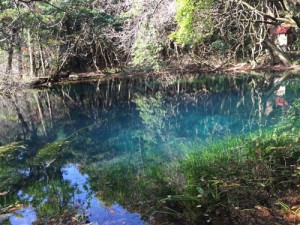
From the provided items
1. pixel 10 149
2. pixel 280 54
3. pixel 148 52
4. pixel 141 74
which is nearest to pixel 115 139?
pixel 10 149

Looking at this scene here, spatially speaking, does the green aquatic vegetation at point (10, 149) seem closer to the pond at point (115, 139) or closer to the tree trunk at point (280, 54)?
the pond at point (115, 139)

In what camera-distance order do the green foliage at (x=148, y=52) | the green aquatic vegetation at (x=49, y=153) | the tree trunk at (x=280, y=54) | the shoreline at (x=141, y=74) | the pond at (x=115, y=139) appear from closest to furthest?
the pond at (x=115, y=139), the green aquatic vegetation at (x=49, y=153), the tree trunk at (x=280, y=54), the shoreline at (x=141, y=74), the green foliage at (x=148, y=52)

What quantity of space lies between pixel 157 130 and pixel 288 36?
18420 millimetres

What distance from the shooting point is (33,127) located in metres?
11.3

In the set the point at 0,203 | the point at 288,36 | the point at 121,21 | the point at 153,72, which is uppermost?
the point at 121,21

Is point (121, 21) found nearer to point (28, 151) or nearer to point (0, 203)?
point (28, 151)

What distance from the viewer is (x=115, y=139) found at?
28.8 ft

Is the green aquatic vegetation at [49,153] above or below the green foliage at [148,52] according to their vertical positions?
below

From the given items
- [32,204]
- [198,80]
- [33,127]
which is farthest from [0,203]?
[198,80]

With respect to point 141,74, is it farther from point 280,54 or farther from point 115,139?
point 115,139

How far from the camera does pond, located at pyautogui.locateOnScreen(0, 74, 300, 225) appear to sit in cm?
470

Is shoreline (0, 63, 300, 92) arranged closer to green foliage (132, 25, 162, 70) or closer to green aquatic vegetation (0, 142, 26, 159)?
green foliage (132, 25, 162, 70)

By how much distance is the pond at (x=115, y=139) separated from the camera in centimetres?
470

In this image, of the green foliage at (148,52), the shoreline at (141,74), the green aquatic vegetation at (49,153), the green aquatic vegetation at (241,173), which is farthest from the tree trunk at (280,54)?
the green aquatic vegetation at (49,153)
